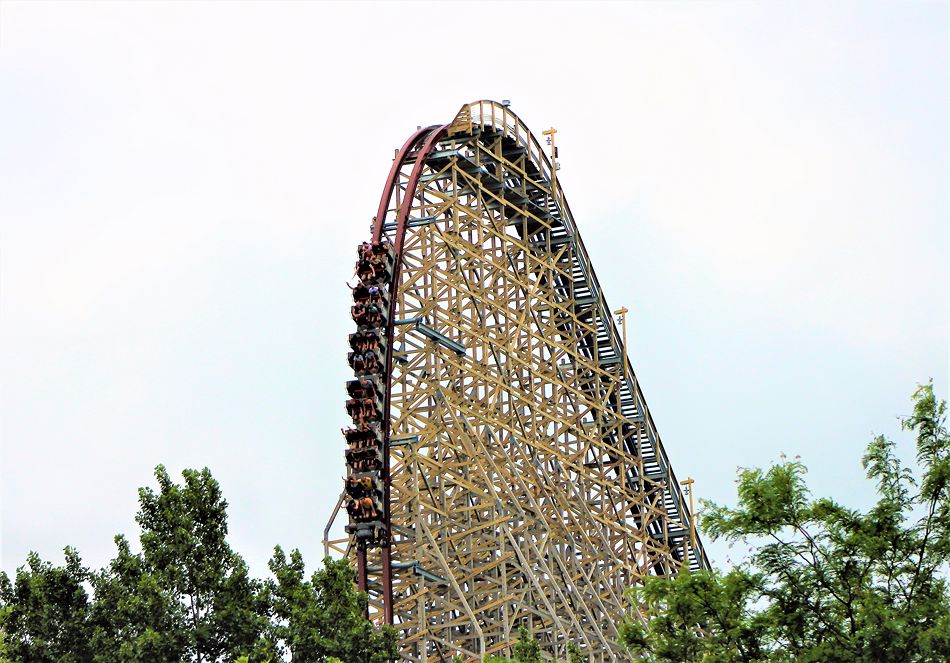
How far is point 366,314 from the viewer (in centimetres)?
2844

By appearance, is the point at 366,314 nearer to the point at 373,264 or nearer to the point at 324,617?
the point at 373,264

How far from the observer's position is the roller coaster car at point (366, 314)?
2842cm

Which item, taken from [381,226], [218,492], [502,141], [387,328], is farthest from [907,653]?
[502,141]

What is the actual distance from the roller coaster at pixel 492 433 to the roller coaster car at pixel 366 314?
0.03 m

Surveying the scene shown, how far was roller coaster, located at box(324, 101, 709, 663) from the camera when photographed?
28.5 metres

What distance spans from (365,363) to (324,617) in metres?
5.81

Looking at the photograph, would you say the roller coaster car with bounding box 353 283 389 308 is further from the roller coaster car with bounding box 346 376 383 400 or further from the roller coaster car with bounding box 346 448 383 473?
the roller coaster car with bounding box 346 448 383 473

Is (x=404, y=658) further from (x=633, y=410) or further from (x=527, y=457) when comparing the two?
(x=633, y=410)

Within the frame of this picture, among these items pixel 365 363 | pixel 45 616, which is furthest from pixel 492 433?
pixel 45 616

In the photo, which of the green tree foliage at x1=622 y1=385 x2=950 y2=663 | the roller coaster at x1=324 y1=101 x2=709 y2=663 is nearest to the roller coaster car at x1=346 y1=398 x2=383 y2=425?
the roller coaster at x1=324 y1=101 x2=709 y2=663

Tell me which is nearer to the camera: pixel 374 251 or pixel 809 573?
pixel 809 573

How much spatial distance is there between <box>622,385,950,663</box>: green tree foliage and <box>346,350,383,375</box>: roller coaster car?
27.2 feet

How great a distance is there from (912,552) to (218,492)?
8727 millimetres

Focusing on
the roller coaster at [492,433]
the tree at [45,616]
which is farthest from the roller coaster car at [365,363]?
the tree at [45,616]
